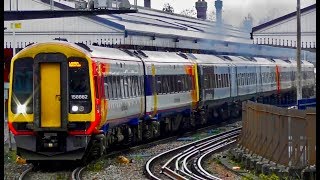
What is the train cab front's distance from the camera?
15.7 meters

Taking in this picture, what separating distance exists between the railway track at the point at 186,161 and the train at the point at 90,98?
120 centimetres

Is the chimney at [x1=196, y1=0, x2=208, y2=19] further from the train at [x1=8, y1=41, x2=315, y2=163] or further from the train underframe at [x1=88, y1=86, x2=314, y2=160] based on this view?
the train at [x1=8, y1=41, x2=315, y2=163]

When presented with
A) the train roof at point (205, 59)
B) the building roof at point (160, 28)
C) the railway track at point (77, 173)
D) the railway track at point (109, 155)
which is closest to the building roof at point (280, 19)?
the train roof at point (205, 59)

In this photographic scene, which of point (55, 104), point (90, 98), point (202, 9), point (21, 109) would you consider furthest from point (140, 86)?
point (202, 9)

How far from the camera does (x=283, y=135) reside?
14812mm

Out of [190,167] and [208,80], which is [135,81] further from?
[208,80]

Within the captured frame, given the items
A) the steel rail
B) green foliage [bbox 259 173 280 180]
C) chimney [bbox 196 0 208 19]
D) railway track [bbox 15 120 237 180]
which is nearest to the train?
railway track [bbox 15 120 237 180]

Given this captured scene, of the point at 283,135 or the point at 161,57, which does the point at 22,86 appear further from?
the point at 161,57

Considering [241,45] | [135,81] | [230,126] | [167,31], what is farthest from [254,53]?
[135,81]

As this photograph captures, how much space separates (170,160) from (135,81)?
2.93 meters

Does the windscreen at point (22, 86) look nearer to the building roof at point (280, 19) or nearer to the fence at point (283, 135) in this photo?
the fence at point (283, 135)

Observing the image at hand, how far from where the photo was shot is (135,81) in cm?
1975

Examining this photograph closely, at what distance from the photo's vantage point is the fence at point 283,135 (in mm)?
13453

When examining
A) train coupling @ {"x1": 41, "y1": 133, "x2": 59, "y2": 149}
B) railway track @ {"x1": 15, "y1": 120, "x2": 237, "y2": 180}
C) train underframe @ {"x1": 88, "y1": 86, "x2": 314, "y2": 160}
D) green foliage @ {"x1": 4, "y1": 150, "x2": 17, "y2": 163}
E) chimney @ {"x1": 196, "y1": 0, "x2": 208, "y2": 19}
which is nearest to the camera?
railway track @ {"x1": 15, "y1": 120, "x2": 237, "y2": 180}
